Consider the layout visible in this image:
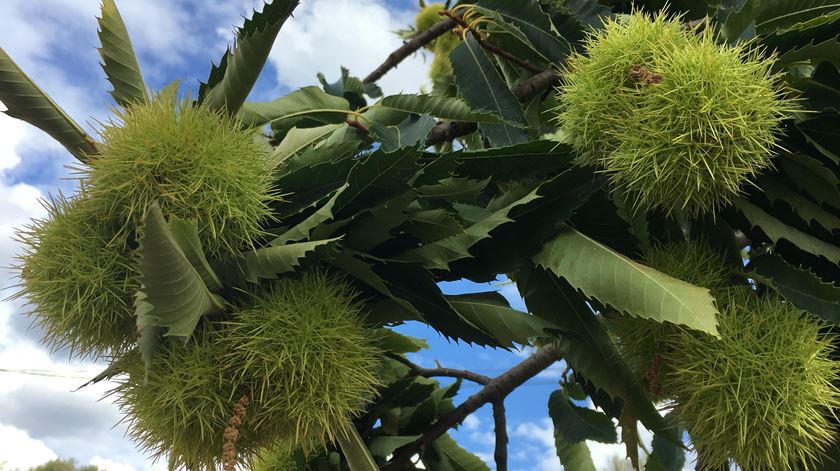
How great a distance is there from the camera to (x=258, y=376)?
866mm

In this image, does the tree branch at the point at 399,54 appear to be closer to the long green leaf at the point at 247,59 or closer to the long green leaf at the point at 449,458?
the long green leaf at the point at 247,59

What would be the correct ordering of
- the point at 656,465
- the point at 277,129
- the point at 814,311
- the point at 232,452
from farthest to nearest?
1. the point at 656,465
2. the point at 277,129
3. the point at 814,311
4. the point at 232,452

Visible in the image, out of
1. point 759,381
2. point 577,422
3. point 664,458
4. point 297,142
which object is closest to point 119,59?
point 297,142

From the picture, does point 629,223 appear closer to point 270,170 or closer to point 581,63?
point 581,63

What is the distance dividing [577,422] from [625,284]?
3.27ft

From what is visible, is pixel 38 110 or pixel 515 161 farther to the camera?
pixel 515 161

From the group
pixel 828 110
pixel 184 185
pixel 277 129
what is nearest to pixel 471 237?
pixel 184 185

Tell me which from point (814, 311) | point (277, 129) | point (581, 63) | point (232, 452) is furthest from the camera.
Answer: point (277, 129)

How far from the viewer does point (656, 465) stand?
1.74m

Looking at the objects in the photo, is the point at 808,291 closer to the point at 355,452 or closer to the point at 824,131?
A: the point at 824,131

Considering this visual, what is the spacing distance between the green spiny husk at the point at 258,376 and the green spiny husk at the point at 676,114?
17.8 inches

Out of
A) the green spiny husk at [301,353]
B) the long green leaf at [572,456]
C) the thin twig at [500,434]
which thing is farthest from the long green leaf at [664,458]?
the green spiny husk at [301,353]

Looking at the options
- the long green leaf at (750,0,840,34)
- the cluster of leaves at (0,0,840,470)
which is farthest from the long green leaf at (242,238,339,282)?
the long green leaf at (750,0,840,34)

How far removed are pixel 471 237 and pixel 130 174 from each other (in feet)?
1.58
